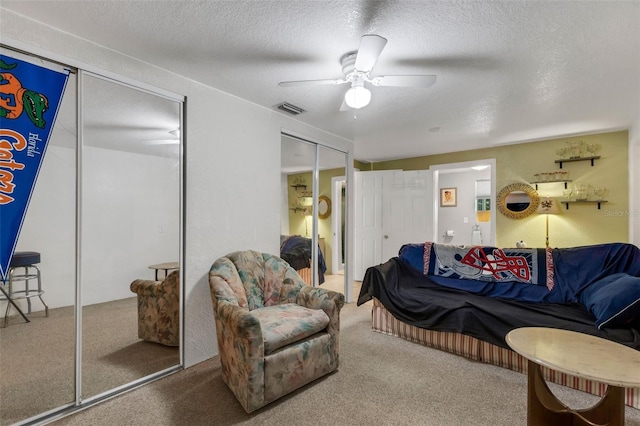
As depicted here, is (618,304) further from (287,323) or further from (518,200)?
(518,200)

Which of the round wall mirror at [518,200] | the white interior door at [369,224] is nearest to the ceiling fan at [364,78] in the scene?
the round wall mirror at [518,200]

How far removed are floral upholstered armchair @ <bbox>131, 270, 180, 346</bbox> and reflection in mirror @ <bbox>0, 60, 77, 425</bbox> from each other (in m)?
0.51

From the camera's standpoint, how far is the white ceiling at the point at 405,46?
1.74 m

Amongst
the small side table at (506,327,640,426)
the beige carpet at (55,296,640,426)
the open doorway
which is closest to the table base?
the small side table at (506,327,640,426)

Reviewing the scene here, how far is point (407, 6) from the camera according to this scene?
1695 mm

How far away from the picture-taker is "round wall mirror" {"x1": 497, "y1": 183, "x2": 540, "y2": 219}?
458 cm

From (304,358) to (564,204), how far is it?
4.34m

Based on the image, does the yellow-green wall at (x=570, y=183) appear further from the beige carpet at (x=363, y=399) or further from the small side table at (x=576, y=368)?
the small side table at (x=576, y=368)

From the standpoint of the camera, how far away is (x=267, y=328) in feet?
7.16

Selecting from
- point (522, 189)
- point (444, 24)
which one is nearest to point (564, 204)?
point (522, 189)

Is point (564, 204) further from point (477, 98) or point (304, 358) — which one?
point (304, 358)

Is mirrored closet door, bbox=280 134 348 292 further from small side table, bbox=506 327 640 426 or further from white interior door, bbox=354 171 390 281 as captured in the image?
small side table, bbox=506 327 640 426

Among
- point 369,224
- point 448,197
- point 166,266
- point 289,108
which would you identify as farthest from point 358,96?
point 448,197

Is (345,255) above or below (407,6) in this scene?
below
